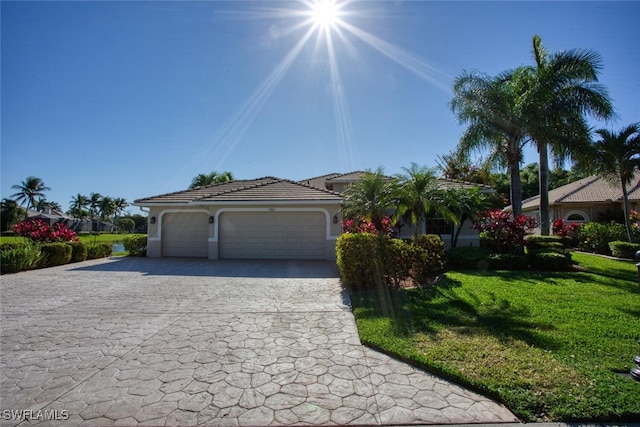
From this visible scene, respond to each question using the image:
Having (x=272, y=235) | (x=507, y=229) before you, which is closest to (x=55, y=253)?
(x=272, y=235)

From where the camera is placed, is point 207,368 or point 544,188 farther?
point 544,188

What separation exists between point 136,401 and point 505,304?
6.72 m

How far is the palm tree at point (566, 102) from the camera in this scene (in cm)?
1356

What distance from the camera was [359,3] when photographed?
8.35m

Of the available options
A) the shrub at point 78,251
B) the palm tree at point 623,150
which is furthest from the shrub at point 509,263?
the shrub at point 78,251

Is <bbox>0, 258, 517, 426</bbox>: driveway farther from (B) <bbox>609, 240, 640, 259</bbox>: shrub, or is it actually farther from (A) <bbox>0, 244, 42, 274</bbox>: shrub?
(B) <bbox>609, 240, 640, 259</bbox>: shrub

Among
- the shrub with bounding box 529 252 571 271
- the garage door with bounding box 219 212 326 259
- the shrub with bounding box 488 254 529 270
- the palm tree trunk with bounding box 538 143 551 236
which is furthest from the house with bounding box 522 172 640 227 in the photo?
the garage door with bounding box 219 212 326 259

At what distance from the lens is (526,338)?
450 cm

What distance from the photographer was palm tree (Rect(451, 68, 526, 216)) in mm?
14266

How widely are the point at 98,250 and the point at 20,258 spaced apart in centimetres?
431

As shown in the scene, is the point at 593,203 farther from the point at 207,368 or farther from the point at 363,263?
the point at 207,368

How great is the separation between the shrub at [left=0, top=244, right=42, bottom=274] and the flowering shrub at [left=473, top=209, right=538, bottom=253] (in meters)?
18.4

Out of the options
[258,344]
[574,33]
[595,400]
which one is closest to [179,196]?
[258,344]

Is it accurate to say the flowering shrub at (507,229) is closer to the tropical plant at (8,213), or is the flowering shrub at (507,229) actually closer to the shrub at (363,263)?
the shrub at (363,263)
